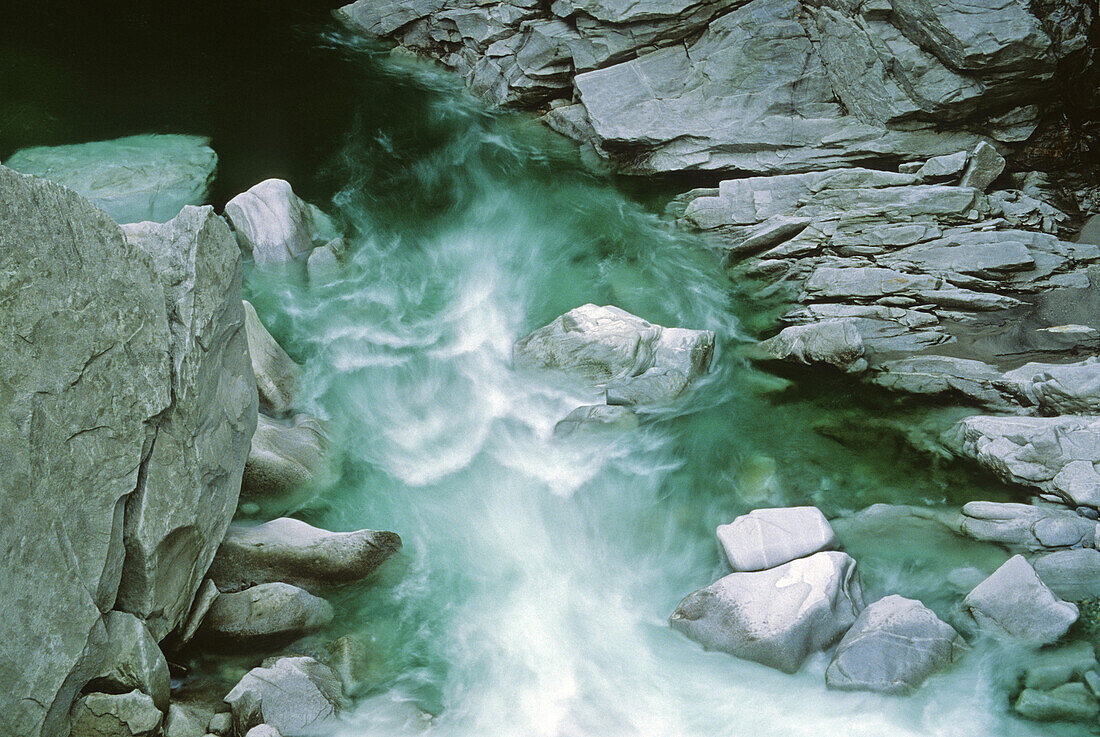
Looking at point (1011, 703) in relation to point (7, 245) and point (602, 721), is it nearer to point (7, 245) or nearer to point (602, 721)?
point (602, 721)

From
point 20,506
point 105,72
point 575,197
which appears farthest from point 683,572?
point 105,72

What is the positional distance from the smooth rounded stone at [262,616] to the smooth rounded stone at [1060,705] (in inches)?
184

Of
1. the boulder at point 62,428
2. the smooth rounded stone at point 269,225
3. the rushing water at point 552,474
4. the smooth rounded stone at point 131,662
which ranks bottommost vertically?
the rushing water at point 552,474

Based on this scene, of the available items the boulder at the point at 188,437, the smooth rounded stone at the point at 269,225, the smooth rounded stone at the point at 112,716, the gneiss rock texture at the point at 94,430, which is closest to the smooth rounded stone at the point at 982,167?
the smooth rounded stone at the point at 269,225

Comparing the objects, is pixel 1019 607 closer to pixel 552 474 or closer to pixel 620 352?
pixel 552 474

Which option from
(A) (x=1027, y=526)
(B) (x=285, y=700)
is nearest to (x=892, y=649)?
(A) (x=1027, y=526)

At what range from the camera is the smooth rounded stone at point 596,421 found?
7836 millimetres

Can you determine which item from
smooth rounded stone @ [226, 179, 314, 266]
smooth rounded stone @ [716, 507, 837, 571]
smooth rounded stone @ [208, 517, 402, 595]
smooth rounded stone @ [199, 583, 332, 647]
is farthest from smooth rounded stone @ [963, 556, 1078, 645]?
smooth rounded stone @ [226, 179, 314, 266]

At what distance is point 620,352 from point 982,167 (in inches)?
253

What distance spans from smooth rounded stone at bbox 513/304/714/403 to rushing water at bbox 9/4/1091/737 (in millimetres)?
257

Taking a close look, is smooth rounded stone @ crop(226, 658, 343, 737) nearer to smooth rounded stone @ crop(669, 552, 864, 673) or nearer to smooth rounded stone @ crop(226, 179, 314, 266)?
smooth rounded stone @ crop(669, 552, 864, 673)

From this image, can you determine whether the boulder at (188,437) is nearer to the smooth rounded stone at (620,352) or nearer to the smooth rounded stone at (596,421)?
the smooth rounded stone at (596,421)

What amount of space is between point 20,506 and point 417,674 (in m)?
2.68

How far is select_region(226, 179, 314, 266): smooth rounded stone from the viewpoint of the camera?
1004cm
